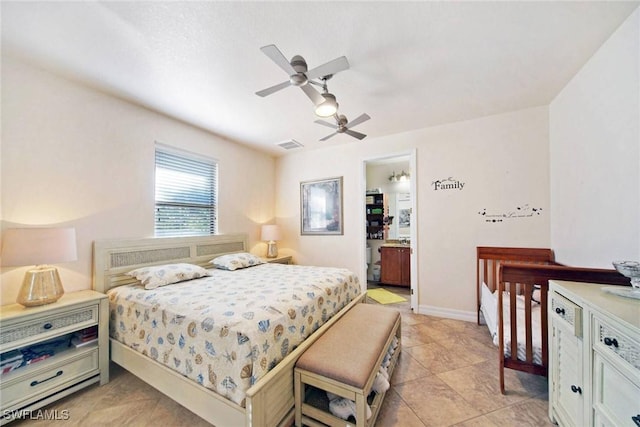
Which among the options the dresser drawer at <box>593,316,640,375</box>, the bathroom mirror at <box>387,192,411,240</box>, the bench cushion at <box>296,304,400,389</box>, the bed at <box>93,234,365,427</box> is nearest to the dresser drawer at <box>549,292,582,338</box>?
the dresser drawer at <box>593,316,640,375</box>

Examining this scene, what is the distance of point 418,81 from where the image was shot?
2.33m

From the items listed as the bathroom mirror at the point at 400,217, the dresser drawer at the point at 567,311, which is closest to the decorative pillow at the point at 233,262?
the dresser drawer at the point at 567,311

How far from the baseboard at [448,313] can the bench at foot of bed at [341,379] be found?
6.20ft

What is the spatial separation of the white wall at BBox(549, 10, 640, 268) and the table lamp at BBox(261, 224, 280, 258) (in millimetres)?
3743

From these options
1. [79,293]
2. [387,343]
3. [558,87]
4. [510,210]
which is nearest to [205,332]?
[387,343]

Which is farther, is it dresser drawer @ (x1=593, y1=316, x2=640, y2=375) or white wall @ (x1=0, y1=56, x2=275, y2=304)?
white wall @ (x1=0, y1=56, x2=275, y2=304)

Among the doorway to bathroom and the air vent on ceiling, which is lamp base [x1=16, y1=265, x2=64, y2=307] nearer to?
the air vent on ceiling

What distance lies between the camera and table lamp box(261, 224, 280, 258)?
4.21 meters

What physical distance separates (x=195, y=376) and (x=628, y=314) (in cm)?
226

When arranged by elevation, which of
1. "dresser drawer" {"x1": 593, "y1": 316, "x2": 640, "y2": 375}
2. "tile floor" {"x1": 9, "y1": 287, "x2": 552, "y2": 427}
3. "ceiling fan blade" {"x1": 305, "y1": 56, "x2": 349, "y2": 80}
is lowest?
"tile floor" {"x1": 9, "y1": 287, "x2": 552, "y2": 427}

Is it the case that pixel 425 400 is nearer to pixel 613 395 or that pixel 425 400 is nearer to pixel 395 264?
pixel 613 395

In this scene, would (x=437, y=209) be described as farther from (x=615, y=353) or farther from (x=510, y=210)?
(x=615, y=353)

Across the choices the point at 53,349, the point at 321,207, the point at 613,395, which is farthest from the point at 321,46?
the point at 53,349

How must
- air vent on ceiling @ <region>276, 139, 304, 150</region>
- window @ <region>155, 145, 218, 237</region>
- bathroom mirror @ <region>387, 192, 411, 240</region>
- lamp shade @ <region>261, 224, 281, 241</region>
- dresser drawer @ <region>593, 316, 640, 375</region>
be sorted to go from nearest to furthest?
dresser drawer @ <region>593, 316, 640, 375</region> → window @ <region>155, 145, 218, 237</region> → air vent on ceiling @ <region>276, 139, 304, 150</region> → lamp shade @ <region>261, 224, 281, 241</region> → bathroom mirror @ <region>387, 192, 411, 240</region>
